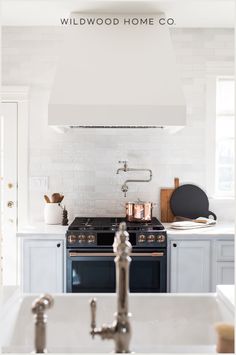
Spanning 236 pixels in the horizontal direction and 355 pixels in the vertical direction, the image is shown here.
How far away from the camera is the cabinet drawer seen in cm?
390

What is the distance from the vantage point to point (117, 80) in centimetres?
354

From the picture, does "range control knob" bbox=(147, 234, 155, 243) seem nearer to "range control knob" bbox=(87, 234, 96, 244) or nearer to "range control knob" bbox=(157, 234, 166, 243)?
"range control knob" bbox=(157, 234, 166, 243)

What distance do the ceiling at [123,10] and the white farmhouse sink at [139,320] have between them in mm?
2413

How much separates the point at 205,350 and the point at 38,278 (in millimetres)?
2610

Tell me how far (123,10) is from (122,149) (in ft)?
4.33

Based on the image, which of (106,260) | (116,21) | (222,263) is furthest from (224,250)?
(116,21)

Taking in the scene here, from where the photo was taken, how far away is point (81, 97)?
3533 mm

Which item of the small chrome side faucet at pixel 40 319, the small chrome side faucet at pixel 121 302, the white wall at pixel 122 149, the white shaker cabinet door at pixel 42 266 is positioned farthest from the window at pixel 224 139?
the small chrome side faucet at pixel 40 319

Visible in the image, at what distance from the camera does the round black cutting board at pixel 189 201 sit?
180 inches

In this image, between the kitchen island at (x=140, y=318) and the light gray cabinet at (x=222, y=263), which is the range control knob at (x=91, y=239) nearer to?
the light gray cabinet at (x=222, y=263)

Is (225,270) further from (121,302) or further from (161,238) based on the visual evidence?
(121,302)

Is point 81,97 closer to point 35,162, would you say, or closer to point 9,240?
point 35,162

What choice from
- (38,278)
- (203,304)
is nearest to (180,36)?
(38,278)

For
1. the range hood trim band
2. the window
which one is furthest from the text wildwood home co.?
the window
